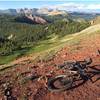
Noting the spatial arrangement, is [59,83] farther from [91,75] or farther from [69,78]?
[91,75]

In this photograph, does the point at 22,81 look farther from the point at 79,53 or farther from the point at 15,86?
the point at 79,53

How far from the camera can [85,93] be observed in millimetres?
19000

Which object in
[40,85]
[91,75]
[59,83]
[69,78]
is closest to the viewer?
[40,85]

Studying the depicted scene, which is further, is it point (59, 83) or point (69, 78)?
point (69, 78)

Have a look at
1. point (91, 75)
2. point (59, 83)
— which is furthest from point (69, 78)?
point (91, 75)

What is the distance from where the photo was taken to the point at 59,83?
20.0 m

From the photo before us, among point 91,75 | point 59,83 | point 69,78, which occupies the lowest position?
point 59,83

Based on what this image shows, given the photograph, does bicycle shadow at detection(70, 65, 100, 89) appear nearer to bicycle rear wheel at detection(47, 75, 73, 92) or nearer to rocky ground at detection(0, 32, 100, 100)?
rocky ground at detection(0, 32, 100, 100)

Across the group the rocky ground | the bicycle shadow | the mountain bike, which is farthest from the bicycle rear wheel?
the bicycle shadow

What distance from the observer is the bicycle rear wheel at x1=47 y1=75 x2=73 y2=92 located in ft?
62.7

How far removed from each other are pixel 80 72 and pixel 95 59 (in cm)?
371

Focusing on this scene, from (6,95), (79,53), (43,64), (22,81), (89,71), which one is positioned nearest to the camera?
(6,95)

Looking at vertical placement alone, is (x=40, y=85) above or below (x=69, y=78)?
below

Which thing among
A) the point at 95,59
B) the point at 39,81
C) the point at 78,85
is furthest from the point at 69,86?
the point at 95,59
